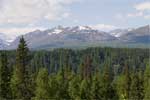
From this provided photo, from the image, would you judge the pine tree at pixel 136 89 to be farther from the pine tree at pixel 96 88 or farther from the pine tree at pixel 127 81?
the pine tree at pixel 96 88

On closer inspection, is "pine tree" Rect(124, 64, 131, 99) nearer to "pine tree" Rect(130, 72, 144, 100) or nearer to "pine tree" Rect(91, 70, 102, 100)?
"pine tree" Rect(130, 72, 144, 100)

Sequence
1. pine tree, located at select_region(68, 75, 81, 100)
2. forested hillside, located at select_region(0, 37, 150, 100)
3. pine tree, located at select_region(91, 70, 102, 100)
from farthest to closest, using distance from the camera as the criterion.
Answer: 1. pine tree, located at select_region(91, 70, 102, 100)
2. pine tree, located at select_region(68, 75, 81, 100)
3. forested hillside, located at select_region(0, 37, 150, 100)

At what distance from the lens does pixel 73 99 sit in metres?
102

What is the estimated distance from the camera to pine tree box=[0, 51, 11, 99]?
273 ft

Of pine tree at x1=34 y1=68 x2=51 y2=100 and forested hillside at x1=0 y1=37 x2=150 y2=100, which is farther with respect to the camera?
pine tree at x1=34 y1=68 x2=51 y2=100

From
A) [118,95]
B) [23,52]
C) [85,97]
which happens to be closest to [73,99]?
[85,97]

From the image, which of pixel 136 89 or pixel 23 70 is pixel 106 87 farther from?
pixel 23 70

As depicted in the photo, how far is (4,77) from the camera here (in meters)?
85.1

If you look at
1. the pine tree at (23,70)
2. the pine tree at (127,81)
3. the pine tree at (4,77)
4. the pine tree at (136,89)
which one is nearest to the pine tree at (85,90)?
the pine tree at (127,81)

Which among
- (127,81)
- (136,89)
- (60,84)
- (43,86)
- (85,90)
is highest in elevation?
(43,86)

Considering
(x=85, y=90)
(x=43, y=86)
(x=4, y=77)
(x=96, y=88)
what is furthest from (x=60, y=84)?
(x=43, y=86)

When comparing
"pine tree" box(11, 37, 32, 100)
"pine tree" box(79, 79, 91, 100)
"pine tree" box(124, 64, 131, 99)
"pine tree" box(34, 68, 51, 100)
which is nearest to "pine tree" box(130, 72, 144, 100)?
"pine tree" box(124, 64, 131, 99)

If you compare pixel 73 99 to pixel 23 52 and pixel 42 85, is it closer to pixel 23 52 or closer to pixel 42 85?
pixel 42 85

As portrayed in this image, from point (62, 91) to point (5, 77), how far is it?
15956mm
